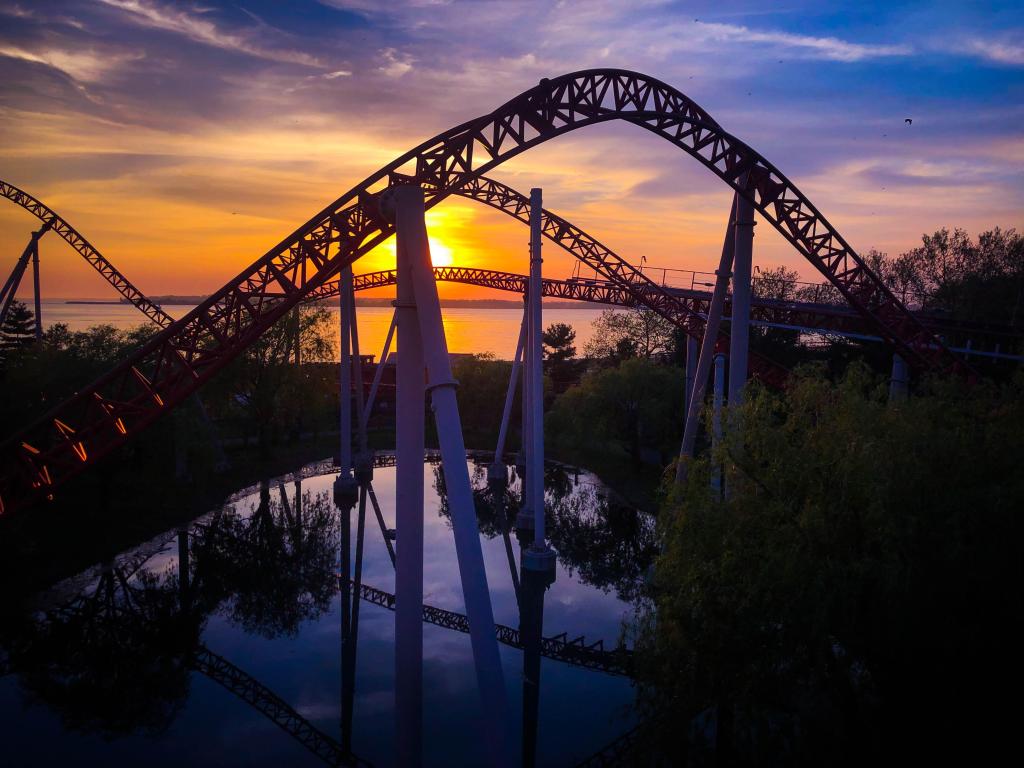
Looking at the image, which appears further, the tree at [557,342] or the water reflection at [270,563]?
the tree at [557,342]

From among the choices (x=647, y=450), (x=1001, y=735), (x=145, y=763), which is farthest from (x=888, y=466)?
(x=647, y=450)

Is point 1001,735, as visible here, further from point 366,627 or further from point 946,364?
point 946,364

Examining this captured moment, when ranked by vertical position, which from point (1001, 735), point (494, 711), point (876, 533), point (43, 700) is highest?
point (876, 533)

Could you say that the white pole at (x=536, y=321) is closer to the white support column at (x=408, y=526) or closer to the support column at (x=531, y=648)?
the support column at (x=531, y=648)

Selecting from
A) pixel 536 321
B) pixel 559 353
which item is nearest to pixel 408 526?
pixel 536 321

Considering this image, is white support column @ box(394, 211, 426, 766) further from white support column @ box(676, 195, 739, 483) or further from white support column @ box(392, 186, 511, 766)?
white support column @ box(676, 195, 739, 483)

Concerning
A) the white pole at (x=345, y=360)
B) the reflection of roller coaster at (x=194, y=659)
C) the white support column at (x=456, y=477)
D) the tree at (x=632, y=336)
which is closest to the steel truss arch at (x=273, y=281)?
the white support column at (x=456, y=477)

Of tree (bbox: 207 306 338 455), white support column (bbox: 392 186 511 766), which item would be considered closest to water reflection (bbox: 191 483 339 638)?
tree (bbox: 207 306 338 455)
